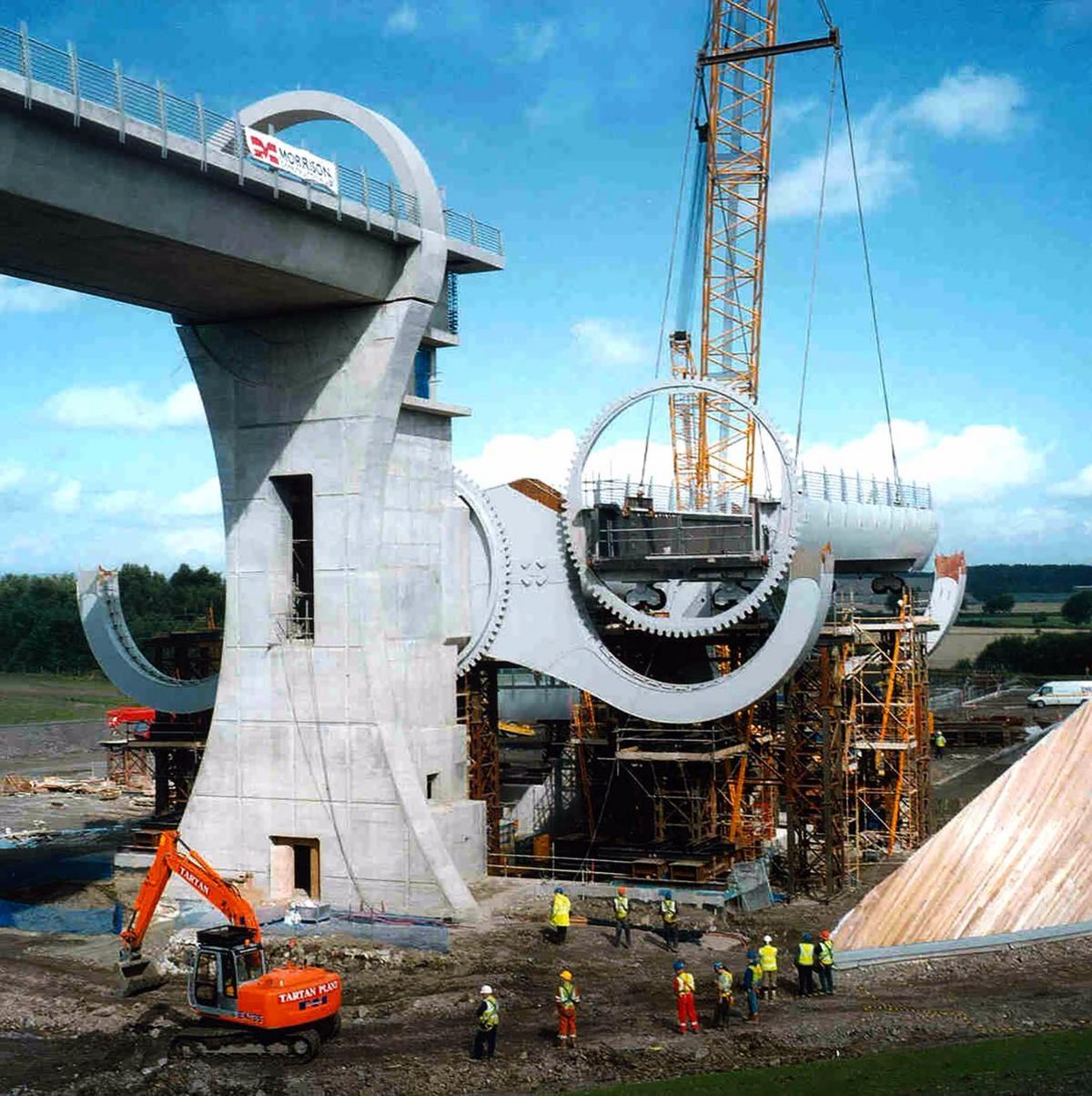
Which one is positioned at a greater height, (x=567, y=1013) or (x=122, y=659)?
(x=122, y=659)


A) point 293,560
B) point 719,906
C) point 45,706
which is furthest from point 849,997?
point 45,706

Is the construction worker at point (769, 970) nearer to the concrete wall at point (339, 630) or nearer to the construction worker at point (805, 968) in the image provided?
the construction worker at point (805, 968)

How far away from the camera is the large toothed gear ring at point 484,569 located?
41.0 m

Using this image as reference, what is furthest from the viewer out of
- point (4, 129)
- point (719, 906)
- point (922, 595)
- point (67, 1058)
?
point (922, 595)

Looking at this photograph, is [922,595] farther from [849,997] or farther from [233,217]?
[233,217]

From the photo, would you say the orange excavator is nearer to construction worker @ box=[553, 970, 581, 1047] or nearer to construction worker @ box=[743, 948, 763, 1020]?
construction worker @ box=[553, 970, 581, 1047]

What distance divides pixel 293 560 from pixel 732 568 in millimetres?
12090

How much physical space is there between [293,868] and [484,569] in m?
10.2

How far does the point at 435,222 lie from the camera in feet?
119

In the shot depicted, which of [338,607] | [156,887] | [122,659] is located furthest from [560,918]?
[122,659]

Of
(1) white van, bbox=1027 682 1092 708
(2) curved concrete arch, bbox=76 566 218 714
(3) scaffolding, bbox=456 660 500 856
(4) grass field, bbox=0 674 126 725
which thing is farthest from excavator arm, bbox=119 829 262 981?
(1) white van, bbox=1027 682 1092 708

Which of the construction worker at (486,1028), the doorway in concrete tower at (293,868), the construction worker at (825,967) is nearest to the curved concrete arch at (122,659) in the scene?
the doorway in concrete tower at (293,868)

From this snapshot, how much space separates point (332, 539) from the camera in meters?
36.4

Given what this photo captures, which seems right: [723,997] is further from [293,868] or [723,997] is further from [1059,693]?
[1059,693]
